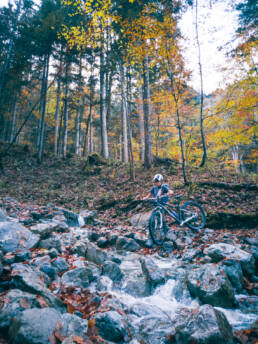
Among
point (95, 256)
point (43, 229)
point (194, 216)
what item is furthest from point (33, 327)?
point (194, 216)

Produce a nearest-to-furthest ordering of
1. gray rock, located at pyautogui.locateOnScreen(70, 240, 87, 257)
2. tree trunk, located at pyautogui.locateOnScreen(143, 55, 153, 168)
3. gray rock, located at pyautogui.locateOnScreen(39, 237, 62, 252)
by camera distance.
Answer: gray rock, located at pyautogui.locateOnScreen(39, 237, 62, 252) → gray rock, located at pyautogui.locateOnScreen(70, 240, 87, 257) → tree trunk, located at pyautogui.locateOnScreen(143, 55, 153, 168)

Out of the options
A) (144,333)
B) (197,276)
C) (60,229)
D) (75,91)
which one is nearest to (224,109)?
(197,276)

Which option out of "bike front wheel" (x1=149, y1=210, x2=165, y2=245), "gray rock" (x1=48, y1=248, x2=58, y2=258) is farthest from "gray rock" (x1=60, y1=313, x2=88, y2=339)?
"bike front wheel" (x1=149, y1=210, x2=165, y2=245)

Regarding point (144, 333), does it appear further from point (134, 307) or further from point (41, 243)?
point (41, 243)

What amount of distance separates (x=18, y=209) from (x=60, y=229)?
2798 millimetres

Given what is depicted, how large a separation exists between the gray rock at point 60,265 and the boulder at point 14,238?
892mm

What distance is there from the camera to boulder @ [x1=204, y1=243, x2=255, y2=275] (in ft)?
14.6

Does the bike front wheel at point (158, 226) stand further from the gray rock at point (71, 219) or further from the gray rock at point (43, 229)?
the gray rock at point (71, 219)

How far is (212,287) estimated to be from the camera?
3609mm

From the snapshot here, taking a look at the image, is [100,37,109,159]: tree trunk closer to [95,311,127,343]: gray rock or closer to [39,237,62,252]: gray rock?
[39,237,62,252]: gray rock

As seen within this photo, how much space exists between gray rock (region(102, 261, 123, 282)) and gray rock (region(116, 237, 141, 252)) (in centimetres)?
151

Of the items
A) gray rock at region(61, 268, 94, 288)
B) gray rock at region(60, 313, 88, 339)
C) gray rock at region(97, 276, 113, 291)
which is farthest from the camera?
gray rock at region(97, 276, 113, 291)

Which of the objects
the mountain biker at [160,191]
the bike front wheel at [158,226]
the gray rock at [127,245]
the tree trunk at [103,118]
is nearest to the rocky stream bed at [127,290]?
the gray rock at [127,245]

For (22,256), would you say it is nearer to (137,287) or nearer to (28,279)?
(28,279)
